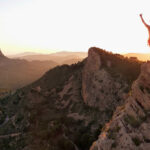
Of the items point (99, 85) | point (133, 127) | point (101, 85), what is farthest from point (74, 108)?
point (133, 127)

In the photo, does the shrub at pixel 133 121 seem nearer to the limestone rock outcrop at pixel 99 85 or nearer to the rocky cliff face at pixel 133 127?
the rocky cliff face at pixel 133 127

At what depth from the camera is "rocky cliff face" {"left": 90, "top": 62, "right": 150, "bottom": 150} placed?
677 inches

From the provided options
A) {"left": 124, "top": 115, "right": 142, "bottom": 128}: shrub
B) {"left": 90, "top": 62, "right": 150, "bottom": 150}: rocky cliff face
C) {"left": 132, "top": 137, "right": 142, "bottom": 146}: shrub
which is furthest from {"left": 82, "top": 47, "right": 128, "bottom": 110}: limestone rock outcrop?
{"left": 132, "top": 137, "right": 142, "bottom": 146}: shrub

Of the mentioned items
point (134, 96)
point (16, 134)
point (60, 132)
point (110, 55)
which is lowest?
point (16, 134)

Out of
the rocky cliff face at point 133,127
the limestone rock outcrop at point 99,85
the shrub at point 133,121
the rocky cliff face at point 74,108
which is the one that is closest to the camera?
the rocky cliff face at point 133,127

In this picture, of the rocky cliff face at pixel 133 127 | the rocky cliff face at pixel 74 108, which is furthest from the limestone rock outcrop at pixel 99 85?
the rocky cliff face at pixel 133 127

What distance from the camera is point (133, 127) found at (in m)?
18.4

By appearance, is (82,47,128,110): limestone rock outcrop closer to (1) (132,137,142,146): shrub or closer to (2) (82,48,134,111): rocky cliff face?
(2) (82,48,134,111): rocky cliff face

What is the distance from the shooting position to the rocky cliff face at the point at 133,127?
17.2 meters

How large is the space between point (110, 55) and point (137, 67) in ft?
32.4

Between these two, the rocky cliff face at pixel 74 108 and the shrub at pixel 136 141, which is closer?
the shrub at pixel 136 141

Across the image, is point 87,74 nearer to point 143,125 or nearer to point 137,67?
point 137,67

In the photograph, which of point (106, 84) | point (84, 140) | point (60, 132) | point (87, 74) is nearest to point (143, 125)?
point (84, 140)

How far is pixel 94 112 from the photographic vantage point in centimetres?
4438
